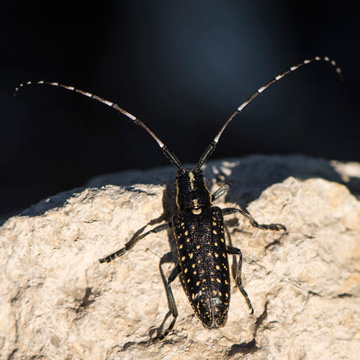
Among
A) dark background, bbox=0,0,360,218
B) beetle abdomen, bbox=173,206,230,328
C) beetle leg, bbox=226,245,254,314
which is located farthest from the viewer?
dark background, bbox=0,0,360,218

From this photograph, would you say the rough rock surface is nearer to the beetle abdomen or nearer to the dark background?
the beetle abdomen

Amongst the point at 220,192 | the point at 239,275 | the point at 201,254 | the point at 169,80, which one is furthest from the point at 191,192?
the point at 169,80

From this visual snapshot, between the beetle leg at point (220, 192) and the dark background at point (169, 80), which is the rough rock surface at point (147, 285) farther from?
the dark background at point (169, 80)

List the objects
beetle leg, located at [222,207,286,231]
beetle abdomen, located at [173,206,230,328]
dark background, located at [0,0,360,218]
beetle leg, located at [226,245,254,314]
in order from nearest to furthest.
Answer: beetle abdomen, located at [173,206,230,328]
beetle leg, located at [226,245,254,314]
beetle leg, located at [222,207,286,231]
dark background, located at [0,0,360,218]

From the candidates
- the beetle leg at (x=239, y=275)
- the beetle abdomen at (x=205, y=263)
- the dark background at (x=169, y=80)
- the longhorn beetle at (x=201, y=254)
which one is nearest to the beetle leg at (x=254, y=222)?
the longhorn beetle at (x=201, y=254)

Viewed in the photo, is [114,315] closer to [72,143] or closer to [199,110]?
[72,143]

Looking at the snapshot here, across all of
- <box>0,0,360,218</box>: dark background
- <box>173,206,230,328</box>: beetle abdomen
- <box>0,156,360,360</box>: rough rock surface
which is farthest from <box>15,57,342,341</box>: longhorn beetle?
<box>0,0,360,218</box>: dark background
